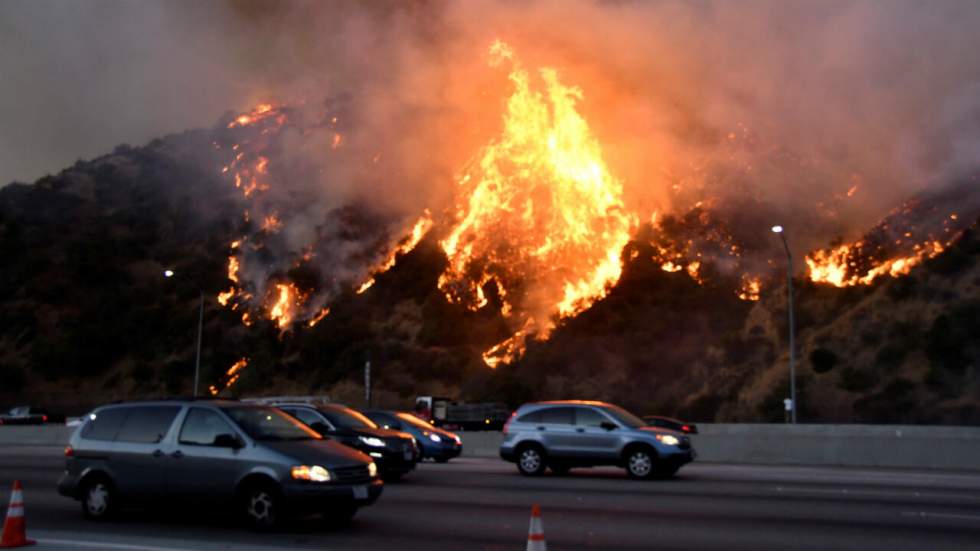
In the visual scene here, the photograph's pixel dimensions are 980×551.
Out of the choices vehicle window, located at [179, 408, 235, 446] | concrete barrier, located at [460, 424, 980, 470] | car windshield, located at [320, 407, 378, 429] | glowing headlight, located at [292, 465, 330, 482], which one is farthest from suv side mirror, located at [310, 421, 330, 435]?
concrete barrier, located at [460, 424, 980, 470]

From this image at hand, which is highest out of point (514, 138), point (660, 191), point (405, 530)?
point (514, 138)

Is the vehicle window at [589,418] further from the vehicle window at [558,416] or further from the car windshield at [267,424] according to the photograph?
the car windshield at [267,424]

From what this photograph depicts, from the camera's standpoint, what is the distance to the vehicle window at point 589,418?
20.6m

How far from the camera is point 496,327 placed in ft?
216

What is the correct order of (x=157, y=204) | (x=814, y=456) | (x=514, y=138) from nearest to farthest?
(x=814, y=456) < (x=514, y=138) < (x=157, y=204)

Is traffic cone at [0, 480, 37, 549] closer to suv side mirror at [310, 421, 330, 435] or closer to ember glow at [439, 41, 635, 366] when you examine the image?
suv side mirror at [310, 421, 330, 435]

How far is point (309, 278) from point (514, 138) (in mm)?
19617

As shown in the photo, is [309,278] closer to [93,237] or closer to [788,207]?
[93,237]

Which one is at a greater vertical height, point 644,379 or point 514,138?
point 514,138

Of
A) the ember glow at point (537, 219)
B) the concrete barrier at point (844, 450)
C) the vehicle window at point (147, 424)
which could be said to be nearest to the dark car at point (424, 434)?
the concrete barrier at point (844, 450)

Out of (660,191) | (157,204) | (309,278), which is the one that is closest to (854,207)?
(660,191)

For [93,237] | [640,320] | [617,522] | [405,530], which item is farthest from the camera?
[93,237]

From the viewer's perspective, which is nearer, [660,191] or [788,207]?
[788,207]

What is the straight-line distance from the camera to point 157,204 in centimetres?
9238
